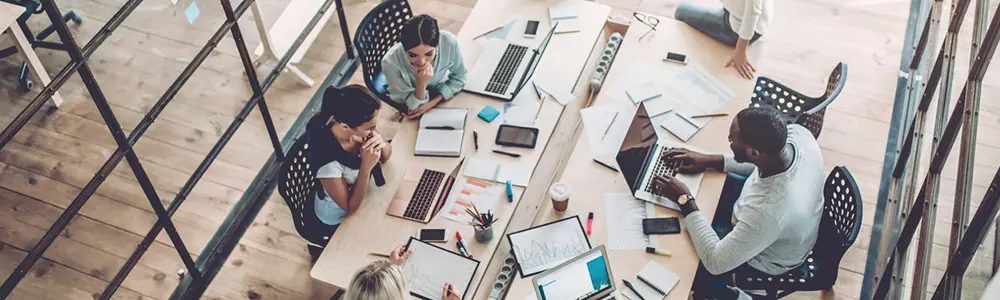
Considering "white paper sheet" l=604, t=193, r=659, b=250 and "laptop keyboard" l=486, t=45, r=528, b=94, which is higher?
"laptop keyboard" l=486, t=45, r=528, b=94

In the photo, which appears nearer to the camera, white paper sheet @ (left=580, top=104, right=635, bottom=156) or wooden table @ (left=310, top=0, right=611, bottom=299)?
wooden table @ (left=310, top=0, right=611, bottom=299)

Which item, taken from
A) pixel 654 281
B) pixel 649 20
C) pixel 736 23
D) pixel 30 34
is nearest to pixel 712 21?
pixel 736 23

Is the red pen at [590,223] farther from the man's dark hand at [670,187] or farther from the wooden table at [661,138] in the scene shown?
the man's dark hand at [670,187]

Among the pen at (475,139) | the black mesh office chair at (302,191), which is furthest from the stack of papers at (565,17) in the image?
the black mesh office chair at (302,191)

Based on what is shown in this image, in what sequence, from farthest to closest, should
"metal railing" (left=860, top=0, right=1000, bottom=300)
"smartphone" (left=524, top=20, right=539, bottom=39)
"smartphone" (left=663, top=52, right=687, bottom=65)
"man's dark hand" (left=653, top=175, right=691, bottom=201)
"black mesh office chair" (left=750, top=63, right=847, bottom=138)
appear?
"smartphone" (left=524, top=20, right=539, bottom=39)
"smartphone" (left=663, top=52, right=687, bottom=65)
"black mesh office chair" (left=750, top=63, right=847, bottom=138)
"man's dark hand" (left=653, top=175, right=691, bottom=201)
"metal railing" (left=860, top=0, right=1000, bottom=300)

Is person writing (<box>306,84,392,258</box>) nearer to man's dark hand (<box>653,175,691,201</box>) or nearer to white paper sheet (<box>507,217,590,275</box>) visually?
white paper sheet (<box>507,217,590,275</box>)

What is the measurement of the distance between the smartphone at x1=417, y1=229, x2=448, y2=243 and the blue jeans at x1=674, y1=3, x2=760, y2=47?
5.55ft

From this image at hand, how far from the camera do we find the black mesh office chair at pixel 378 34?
395cm

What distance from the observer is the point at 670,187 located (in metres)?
3.29

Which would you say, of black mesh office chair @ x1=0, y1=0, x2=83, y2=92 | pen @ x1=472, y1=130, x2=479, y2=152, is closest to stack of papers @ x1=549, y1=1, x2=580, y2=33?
pen @ x1=472, y1=130, x2=479, y2=152

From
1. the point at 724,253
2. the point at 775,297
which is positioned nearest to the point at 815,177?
the point at 724,253

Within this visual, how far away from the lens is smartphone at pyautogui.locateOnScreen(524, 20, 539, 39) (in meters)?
4.03

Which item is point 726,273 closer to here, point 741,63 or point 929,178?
point 929,178

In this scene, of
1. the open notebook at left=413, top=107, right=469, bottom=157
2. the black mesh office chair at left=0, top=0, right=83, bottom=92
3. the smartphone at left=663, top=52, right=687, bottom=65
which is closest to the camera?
the open notebook at left=413, top=107, right=469, bottom=157
